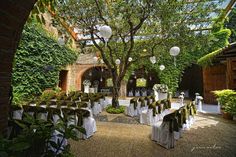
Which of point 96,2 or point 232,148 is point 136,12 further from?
point 232,148

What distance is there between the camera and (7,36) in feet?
4.28

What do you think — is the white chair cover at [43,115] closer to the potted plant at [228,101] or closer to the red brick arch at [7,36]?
the red brick arch at [7,36]

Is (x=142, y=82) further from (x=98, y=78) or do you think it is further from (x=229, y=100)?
(x=229, y=100)

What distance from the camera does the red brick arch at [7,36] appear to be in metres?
1.24

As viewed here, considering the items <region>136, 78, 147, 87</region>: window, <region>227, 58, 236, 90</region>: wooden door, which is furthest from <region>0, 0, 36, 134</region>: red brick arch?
Answer: <region>136, 78, 147, 87</region>: window

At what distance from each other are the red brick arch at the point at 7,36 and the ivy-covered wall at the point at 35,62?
809 centimetres

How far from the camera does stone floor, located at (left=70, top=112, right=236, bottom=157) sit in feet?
11.9

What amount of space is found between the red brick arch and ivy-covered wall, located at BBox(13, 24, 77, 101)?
8.09 meters

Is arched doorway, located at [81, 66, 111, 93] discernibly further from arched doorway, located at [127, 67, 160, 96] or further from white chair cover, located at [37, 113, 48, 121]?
white chair cover, located at [37, 113, 48, 121]

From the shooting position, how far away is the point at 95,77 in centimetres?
1838

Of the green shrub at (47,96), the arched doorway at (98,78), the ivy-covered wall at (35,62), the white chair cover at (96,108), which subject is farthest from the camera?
the arched doorway at (98,78)

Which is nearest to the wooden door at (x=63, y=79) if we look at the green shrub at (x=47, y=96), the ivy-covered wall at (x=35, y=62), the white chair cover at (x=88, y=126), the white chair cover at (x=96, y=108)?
the ivy-covered wall at (x=35, y=62)

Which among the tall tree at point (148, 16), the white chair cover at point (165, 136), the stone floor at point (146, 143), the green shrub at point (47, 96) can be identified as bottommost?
the stone floor at point (146, 143)

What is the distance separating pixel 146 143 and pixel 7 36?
3.74 meters
